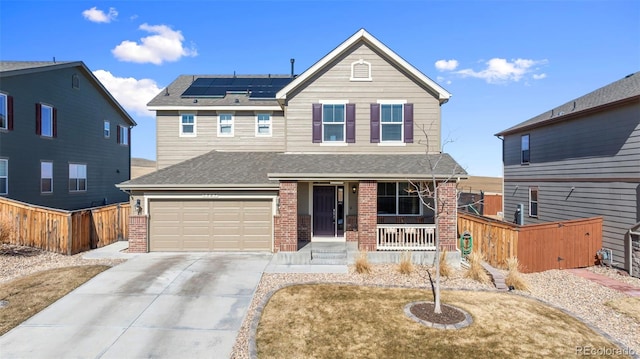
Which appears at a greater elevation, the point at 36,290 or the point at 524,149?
the point at 524,149

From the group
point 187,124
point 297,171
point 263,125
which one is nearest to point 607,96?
point 297,171

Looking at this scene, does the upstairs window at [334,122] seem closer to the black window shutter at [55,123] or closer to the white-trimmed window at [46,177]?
the white-trimmed window at [46,177]

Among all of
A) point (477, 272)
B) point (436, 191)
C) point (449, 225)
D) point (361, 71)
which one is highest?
point (361, 71)

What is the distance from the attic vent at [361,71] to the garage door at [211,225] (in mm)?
7274

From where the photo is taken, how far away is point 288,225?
12.7 m

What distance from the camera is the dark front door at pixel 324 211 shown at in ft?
48.0

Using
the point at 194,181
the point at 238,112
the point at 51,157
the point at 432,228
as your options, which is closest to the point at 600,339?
the point at 432,228

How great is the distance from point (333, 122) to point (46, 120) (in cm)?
1774

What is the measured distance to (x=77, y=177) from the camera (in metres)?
21.7

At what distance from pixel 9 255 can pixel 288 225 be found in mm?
10991

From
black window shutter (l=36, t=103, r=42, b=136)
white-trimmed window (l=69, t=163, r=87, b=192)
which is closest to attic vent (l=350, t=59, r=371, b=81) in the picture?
black window shutter (l=36, t=103, r=42, b=136)

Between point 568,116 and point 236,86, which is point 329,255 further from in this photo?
point 568,116

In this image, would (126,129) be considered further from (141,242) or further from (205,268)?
(205,268)

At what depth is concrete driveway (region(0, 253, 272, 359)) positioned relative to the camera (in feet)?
21.4
